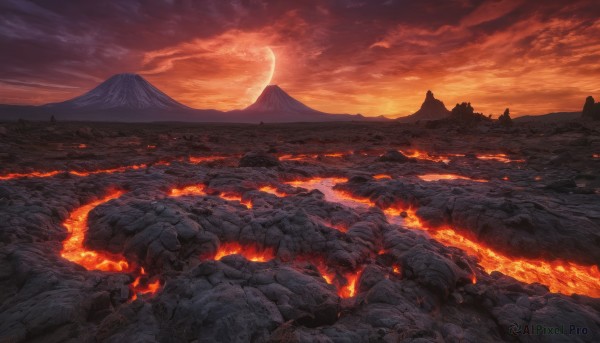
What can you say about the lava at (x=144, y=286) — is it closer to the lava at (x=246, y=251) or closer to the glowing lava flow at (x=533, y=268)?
the lava at (x=246, y=251)

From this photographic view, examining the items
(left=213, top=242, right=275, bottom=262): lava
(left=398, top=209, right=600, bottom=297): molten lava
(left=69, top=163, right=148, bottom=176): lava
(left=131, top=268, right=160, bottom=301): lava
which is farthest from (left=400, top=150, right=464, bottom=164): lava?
(left=69, top=163, right=148, bottom=176): lava

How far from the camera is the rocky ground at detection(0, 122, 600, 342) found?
5.17 meters

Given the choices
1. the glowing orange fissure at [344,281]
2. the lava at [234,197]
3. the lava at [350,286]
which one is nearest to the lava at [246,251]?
the glowing orange fissure at [344,281]


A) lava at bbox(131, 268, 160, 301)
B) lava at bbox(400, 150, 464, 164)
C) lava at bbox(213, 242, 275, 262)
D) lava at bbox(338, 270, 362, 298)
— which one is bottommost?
lava at bbox(131, 268, 160, 301)

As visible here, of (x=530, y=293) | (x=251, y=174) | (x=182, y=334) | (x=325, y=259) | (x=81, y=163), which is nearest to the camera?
(x=182, y=334)

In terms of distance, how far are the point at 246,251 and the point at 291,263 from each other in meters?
1.67

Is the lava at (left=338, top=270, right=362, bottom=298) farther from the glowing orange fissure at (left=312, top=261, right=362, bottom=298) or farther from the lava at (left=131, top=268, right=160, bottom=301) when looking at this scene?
the lava at (left=131, top=268, right=160, bottom=301)

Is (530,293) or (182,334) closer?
(182,334)

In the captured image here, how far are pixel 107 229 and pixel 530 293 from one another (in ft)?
38.6

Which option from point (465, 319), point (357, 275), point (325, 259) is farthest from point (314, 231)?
point (465, 319)

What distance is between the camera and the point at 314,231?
8.97 meters

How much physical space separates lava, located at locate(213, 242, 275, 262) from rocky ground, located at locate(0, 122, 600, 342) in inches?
2.3

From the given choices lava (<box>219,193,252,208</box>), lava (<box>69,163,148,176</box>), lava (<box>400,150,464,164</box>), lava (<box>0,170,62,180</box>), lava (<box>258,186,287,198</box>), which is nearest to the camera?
lava (<box>219,193,252,208</box>)

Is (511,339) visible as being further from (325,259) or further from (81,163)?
(81,163)
